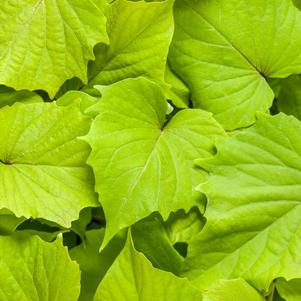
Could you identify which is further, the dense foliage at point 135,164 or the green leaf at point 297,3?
the green leaf at point 297,3

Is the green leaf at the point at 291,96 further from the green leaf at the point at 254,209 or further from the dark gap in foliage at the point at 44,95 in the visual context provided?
the dark gap in foliage at the point at 44,95

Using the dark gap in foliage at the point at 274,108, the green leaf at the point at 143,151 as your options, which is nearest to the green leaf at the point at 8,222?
the green leaf at the point at 143,151

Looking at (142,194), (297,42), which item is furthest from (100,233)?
(297,42)

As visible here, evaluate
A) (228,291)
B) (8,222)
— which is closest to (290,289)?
(228,291)

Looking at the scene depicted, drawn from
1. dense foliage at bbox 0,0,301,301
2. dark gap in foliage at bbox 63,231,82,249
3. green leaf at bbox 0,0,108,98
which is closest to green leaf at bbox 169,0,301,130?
dense foliage at bbox 0,0,301,301

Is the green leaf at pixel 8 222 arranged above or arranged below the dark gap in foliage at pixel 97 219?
above

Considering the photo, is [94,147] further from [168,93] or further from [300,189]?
[300,189]
